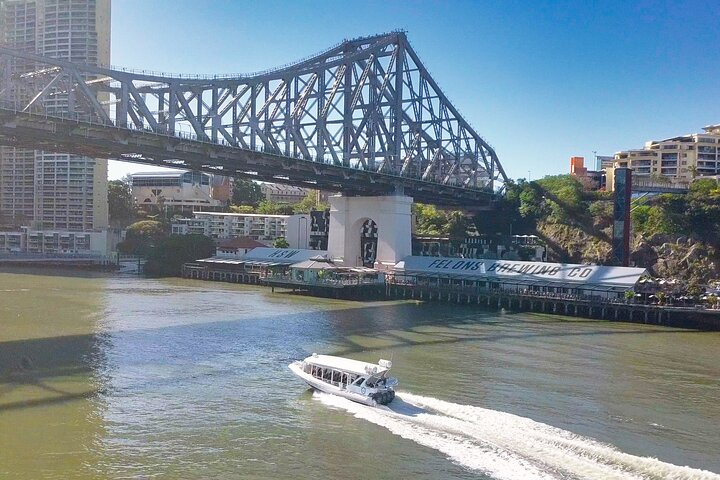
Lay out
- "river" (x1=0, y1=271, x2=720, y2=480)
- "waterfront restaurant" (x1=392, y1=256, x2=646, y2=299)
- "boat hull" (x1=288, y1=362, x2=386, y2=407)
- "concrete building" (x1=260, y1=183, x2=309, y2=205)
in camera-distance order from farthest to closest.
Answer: "concrete building" (x1=260, y1=183, x2=309, y2=205)
"waterfront restaurant" (x1=392, y1=256, x2=646, y2=299)
"boat hull" (x1=288, y1=362, x2=386, y2=407)
"river" (x1=0, y1=271, x2=720, y2=480)

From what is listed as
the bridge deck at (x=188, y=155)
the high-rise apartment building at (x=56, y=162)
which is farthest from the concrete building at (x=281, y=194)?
the bridge deck at (x=188, y=155)

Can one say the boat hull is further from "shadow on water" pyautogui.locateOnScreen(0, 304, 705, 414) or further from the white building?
the white building

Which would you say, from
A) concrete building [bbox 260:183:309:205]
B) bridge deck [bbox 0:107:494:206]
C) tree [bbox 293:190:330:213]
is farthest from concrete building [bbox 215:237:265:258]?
concrete building [bbox 260:183:309:205]

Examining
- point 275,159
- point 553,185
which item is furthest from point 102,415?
point 553,185

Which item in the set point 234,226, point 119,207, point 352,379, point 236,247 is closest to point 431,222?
point 236,247

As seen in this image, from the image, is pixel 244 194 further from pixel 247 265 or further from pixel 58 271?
pixel 247 265

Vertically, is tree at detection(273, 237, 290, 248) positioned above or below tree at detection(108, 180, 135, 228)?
below

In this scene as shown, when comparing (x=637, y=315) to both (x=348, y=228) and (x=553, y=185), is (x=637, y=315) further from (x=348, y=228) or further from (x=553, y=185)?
(x=553, y=185)

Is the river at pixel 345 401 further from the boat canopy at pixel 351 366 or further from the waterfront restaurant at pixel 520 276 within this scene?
the waterfront restaurant at pixel 520 276

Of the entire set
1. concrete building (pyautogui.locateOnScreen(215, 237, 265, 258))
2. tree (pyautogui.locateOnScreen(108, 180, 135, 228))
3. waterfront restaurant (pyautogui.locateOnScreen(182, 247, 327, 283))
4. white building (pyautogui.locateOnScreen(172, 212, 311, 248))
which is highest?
tree (pyautogui.locateOnScreen(108, 180, 135, 228))
